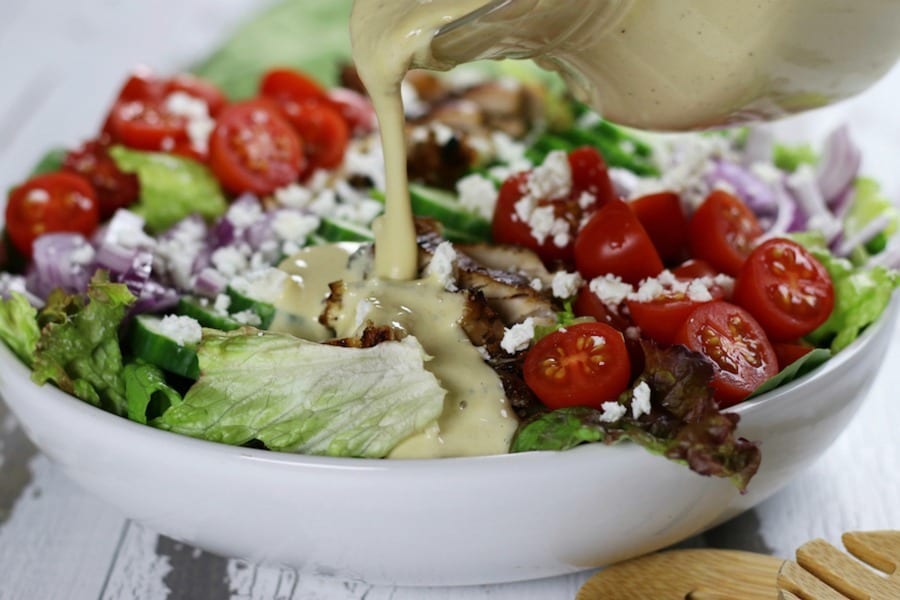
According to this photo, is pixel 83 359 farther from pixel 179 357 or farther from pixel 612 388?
pixel 612 388

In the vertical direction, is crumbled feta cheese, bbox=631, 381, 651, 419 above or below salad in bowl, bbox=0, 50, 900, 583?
above

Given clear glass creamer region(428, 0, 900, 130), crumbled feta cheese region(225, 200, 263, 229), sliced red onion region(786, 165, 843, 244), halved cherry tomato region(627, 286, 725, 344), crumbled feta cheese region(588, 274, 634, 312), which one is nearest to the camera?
clear glass creamer region(428, 0, 900, 130)

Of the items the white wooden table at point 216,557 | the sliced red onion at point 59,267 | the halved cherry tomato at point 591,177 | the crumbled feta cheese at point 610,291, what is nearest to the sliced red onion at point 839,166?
the white wooden table at point 216,557

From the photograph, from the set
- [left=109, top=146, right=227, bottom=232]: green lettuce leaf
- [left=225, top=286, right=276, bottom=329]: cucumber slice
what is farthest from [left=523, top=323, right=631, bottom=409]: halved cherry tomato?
[left=109, top=146, right=227, bottom=232]: green lettuce leaf

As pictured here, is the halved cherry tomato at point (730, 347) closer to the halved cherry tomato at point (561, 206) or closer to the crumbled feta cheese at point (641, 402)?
the crumbled feta cheese at point (641, 402)

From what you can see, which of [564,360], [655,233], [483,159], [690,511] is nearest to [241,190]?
[483,159]

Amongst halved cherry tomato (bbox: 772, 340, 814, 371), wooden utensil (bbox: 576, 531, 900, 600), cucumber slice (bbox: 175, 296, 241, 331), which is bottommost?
wooden utensil (bbox: 576, 531, 900, 600)

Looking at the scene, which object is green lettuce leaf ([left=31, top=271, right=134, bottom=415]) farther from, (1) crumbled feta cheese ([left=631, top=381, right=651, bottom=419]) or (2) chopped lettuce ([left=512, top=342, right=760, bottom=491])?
(1) crumbled feta cheese ([left=631, top=381, right=651, bottom=419])
